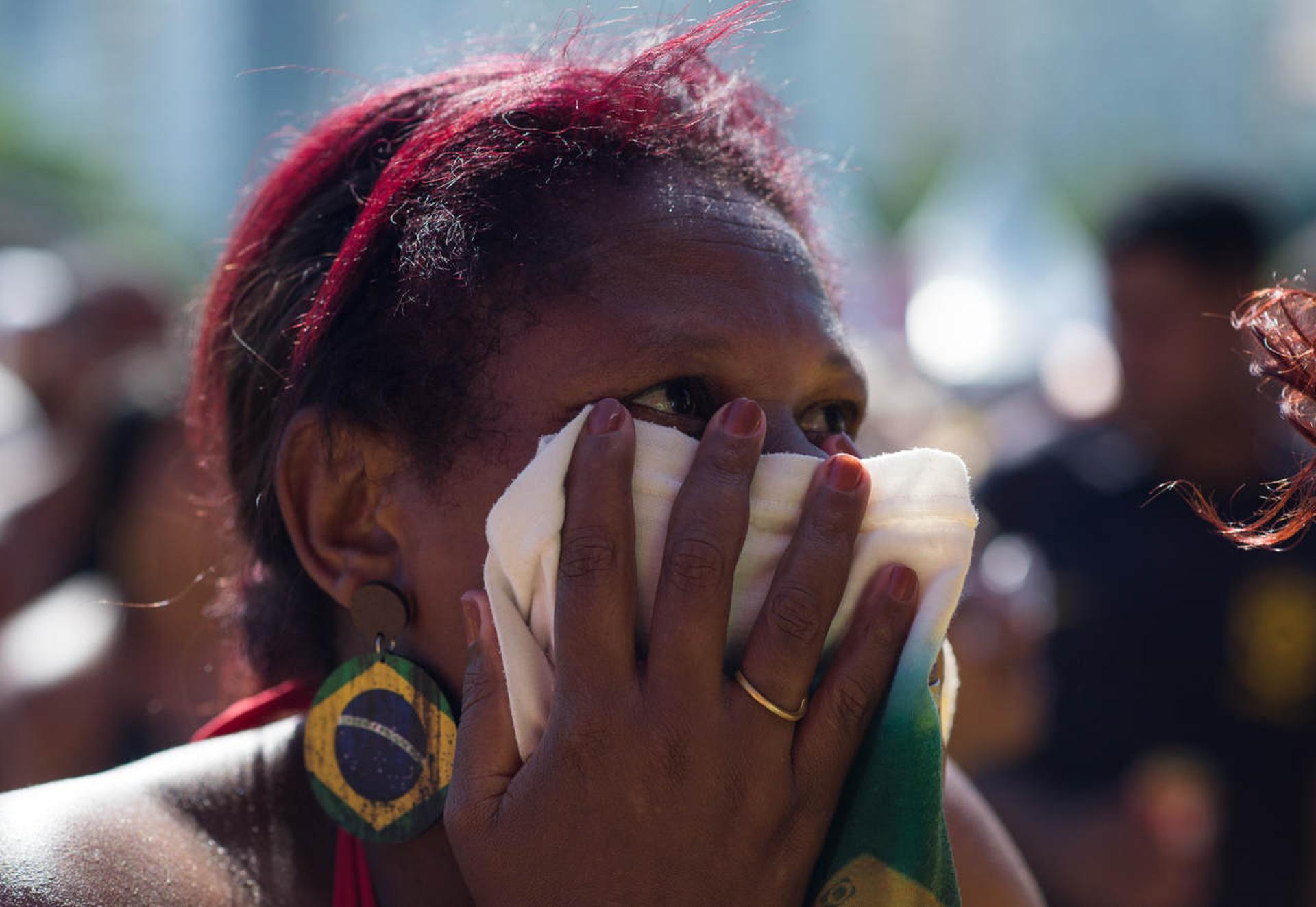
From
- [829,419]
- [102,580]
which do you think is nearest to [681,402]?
[829,419]

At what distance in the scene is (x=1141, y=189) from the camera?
453cm

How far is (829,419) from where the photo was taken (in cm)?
186

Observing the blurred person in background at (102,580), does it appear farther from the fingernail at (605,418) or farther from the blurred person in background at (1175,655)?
the blurred person in background at (1175,655)

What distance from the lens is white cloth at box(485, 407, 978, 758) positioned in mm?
1460

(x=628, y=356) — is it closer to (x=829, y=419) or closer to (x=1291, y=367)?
(x=829, y=419)

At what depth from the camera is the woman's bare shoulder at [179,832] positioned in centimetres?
163

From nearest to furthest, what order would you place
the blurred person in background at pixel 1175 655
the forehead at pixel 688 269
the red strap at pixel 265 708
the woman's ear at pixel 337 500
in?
the forehead at pixel 688 269, the woman's ear at pixel 337 500, the red strap at pixel 265 708, the blurred person in background at pixel 1175 655

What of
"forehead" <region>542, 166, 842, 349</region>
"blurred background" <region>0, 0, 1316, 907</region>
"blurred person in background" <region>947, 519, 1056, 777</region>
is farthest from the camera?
"blurred person in background" <region>947, 519, 1056, 777</region>

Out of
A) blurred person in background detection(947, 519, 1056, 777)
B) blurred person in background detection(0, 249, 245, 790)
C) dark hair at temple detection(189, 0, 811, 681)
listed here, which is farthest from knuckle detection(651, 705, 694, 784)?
blurred person in background detection(947, 519, 1056, 777)

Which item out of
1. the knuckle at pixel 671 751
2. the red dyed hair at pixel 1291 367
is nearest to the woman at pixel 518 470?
the knuckle at pixel 671 751

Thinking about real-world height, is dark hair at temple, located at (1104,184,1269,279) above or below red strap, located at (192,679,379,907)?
above

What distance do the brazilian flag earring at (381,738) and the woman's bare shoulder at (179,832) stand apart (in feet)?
0.65

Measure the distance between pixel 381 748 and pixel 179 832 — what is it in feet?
1.23

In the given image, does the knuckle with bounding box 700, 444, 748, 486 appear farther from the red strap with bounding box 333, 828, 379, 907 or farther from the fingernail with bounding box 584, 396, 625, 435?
the red strap with bounding box 333, 828, 379, 907
